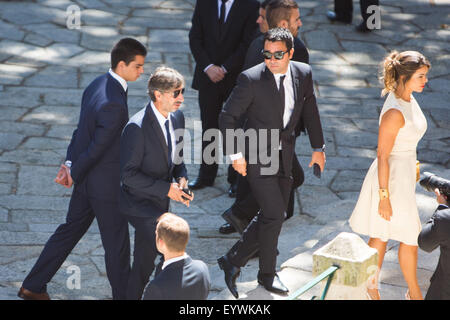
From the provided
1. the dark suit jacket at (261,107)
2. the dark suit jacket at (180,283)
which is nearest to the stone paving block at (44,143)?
the dark suit jacket at (261,107)

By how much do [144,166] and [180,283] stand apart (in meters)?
1.21

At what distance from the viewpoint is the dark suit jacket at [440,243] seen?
4.57 metres

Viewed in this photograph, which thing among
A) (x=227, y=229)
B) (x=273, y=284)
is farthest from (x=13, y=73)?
(x=273, y=284)

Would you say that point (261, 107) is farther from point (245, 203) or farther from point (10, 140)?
point (10, 140)

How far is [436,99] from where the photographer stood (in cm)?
1002

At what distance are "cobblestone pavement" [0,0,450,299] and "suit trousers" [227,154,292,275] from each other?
322mm

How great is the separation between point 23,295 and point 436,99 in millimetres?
6405

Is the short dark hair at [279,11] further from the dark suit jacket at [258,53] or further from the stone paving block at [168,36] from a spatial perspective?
the stone paving block at [168,36]

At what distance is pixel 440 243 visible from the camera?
4629mm

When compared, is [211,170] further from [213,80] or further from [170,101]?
[170,101]

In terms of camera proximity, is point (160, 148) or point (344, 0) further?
point (344, 0)

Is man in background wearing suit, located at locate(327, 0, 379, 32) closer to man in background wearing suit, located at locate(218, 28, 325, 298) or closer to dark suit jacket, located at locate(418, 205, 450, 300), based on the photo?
man in background wearing suit, located at locate(218, 28, 325, 298)
